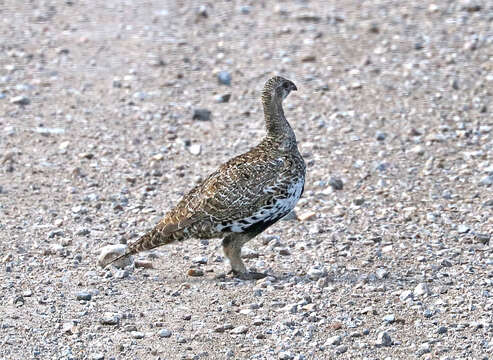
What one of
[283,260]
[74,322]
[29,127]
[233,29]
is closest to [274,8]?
[233,29]

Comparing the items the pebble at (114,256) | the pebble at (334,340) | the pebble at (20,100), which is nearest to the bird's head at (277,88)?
the pebble at (114,256)

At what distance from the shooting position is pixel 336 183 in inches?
446

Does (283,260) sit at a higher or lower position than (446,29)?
higher

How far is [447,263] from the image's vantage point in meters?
9.22

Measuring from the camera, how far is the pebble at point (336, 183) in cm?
1129

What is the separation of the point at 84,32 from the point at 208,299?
9.27m

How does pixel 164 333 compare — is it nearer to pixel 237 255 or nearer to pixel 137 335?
pixel 137 335

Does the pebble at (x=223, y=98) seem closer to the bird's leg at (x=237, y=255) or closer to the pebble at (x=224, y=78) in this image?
the pebble at (x=224, y=78)

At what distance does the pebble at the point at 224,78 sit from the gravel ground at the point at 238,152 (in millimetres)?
27

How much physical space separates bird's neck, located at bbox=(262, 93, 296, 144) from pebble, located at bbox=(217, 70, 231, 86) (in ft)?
17.9

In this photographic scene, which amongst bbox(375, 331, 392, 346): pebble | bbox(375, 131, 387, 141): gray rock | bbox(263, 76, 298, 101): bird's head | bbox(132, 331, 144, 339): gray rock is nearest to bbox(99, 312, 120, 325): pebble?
bbox(132, 331, 144, 339): gray rock

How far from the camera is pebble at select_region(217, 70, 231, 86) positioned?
14.9m

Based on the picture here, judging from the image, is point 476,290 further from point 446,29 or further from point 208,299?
point 446,29

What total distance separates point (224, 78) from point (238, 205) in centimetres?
639
